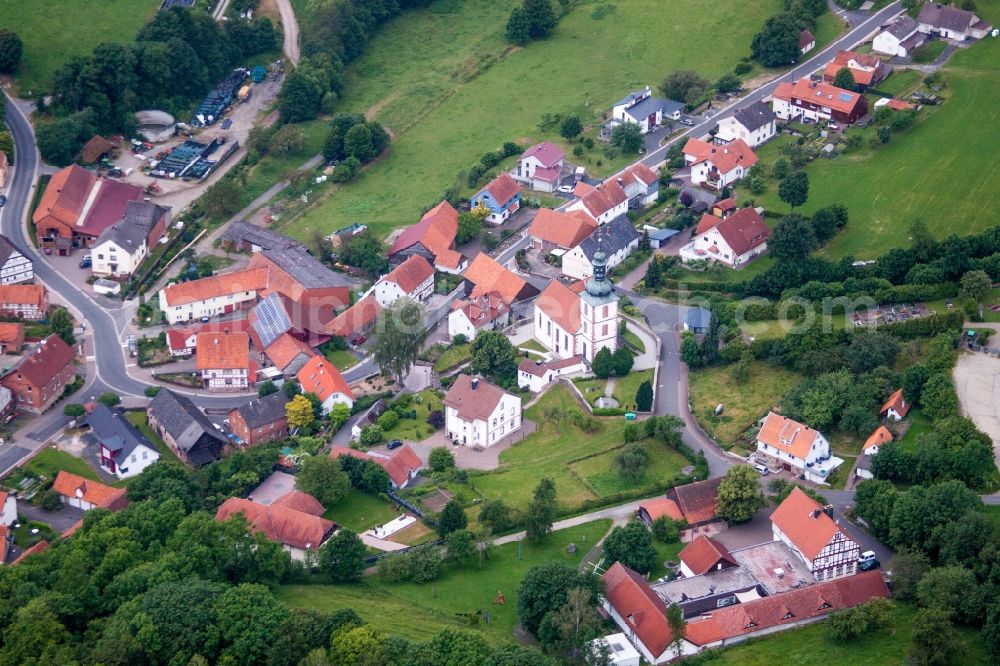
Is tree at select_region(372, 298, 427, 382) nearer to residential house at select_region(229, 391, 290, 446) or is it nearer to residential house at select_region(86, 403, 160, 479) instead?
residential house at select_region(229, 391, 290, 446)

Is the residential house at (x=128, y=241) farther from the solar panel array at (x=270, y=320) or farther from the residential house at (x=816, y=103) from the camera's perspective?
the residential house at (x=816, y=103)

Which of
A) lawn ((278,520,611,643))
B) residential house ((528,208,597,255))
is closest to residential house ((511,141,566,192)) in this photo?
residential house ((528,208,597,255))

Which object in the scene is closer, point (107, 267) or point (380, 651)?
point (380, 651)

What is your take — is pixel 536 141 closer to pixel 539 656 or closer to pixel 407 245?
pixel 407 245

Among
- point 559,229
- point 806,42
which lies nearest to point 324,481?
point 559,229

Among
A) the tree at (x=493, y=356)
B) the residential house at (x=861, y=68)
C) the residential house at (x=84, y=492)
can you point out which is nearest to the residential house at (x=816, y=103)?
the residential house at (x=861, y=68)

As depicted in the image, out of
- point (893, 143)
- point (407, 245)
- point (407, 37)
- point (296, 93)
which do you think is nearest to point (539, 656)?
point (407, 245)

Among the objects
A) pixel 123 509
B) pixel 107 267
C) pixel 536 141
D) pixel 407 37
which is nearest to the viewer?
pixel 123 509
